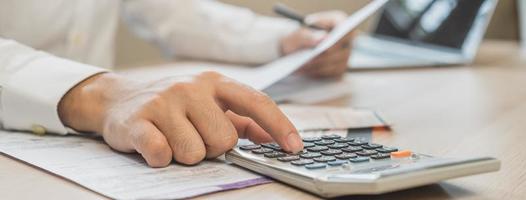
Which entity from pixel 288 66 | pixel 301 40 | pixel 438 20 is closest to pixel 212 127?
pixel 288 66

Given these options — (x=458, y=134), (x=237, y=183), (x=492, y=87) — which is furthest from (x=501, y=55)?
(x=237, y=183)

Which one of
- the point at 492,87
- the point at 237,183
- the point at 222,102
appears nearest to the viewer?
the point at 237,183

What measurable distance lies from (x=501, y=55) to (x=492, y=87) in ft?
1.72

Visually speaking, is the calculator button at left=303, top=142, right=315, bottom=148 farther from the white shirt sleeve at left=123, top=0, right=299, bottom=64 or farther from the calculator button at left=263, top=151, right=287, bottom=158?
the white shirt sleeve at left=123, top=0, right=299, bottom=64

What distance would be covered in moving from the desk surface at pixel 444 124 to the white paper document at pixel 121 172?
1 centimetres

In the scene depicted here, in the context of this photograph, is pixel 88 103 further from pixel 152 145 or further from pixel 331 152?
pixel 331 152

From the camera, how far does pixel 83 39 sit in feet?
4.05

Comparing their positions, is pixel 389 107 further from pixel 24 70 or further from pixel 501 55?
pixel 501 55

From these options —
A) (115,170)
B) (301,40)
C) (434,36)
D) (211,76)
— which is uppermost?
(434,36)

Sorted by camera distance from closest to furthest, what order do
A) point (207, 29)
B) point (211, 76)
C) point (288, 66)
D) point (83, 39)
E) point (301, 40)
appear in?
1. point (211, 76)
2. point (288, 66)
3. point (83, 39)
4. point (301, 40)
5. point (207, 29)

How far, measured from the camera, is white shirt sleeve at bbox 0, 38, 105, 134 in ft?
2.46

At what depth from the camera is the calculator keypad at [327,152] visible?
561 millimetres

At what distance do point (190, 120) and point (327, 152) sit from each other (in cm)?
13

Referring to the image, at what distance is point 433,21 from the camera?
1601 mm
